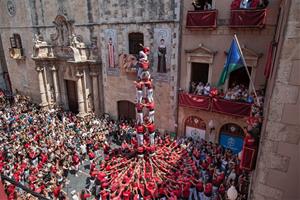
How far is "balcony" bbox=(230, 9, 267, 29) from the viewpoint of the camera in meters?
13.7

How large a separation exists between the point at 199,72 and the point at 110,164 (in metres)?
9.19

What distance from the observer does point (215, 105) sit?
646 inches

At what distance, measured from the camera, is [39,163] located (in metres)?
15.6

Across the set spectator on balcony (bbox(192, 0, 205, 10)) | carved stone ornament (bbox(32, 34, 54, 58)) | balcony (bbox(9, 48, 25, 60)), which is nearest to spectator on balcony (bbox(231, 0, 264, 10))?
spectator on balcony (bbox(192, 0, 205, 10))

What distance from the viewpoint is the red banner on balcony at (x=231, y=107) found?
15226mm

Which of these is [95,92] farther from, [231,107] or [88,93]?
[231,107]

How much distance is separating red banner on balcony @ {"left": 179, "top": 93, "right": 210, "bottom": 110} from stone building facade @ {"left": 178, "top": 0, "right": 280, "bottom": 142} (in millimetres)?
470

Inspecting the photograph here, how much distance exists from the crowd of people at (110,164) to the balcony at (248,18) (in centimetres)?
837

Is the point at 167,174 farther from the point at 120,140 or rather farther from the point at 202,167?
the point at 120,140

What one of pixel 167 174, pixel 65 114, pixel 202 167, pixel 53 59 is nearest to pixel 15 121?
pixel 65 114

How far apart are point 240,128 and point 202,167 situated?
13.8 ft

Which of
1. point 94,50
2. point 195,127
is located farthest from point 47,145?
point 195,127

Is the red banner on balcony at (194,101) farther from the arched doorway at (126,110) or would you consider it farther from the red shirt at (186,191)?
the red shirt at (186,191)

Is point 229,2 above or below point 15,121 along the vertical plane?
above
